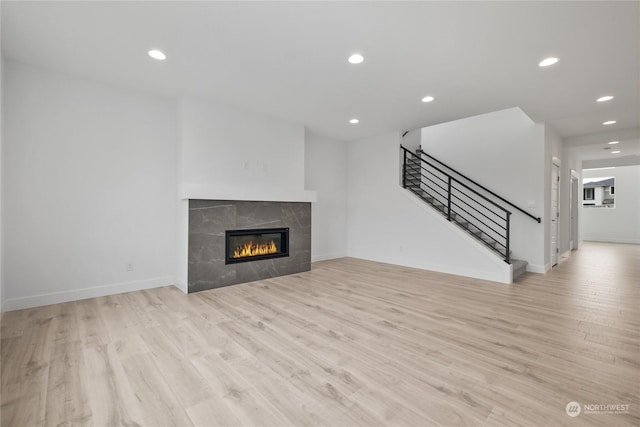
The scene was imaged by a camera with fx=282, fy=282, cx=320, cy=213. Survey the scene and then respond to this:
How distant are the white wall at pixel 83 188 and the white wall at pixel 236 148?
1.24 feet

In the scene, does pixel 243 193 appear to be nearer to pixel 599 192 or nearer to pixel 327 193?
pixel 327 193

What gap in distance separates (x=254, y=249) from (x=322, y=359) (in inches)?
110

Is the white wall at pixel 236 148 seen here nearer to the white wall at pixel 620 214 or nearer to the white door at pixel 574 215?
the white door at pixel 574 215

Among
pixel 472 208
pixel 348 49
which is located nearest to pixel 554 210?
pixel 472 208

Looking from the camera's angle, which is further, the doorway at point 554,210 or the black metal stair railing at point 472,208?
the doorway at point 554,210

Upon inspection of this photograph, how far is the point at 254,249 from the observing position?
15.3 ft

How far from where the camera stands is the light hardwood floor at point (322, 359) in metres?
1.59

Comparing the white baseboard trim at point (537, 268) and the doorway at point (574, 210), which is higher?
the doorway at point (574, 210)

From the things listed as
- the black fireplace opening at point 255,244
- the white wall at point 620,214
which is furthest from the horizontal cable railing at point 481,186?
the white wall at point 620,214

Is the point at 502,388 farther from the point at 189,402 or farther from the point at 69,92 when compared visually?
the point at 69,92

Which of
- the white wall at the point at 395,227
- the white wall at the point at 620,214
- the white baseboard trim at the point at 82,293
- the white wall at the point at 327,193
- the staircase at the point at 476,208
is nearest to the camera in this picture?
the white baseboard trim at the point at 82,293

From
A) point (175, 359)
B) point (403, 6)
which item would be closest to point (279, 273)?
Result: point (175, 359)

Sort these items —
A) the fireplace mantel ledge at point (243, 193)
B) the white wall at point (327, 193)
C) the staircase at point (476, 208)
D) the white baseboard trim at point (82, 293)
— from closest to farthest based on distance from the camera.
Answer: the white baseboard trim at point (82, 293) < the fireplace mantel ledge at point (243, 193) < the staircase at point (476, 208) < the white wall at point (327, 193)

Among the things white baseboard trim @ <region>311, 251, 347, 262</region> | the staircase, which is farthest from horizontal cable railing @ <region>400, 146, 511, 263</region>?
white baseboard trim @ <region>311, 251, 347, 262</region>
